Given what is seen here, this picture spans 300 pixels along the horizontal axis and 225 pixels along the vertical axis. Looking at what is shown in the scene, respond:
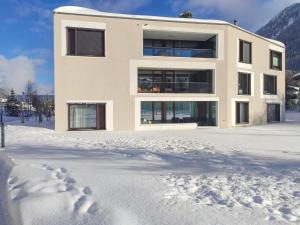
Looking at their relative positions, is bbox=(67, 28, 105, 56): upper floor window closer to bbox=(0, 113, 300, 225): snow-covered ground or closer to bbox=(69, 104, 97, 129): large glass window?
bbox=(69, 104, 97, 129): large glass window

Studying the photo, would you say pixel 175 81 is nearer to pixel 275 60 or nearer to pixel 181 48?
pixel 181 48

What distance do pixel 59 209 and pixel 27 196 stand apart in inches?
40.6

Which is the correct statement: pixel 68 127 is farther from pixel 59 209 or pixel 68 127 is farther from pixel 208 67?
pixel 59 209

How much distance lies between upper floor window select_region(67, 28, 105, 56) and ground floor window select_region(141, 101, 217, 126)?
5.00 m

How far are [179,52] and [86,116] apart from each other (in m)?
8.21

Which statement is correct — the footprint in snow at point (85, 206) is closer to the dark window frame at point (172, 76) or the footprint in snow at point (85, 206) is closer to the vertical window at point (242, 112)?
the dark window frame at point (172, 76)

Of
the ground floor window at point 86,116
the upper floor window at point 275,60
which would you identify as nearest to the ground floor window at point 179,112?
the ground floor window at point 86,116

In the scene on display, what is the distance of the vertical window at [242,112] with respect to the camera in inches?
1013

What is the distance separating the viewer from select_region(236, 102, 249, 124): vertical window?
84.4ft

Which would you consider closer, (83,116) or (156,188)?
(156,188)

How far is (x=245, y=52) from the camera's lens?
26.3 metres

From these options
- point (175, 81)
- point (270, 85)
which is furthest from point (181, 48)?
point (270, 85)

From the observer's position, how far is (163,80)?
24.5 metres

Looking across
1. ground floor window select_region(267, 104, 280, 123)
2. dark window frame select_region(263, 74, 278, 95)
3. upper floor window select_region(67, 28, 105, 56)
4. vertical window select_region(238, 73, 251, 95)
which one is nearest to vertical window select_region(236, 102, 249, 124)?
vertical window select_region(238, 73, 251, 95)
